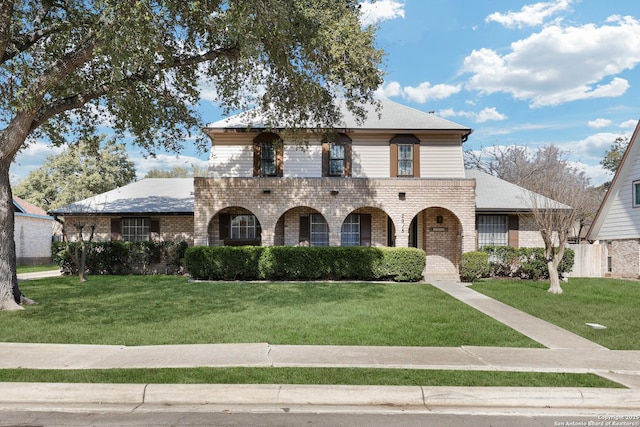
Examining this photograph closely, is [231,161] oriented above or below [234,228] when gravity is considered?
above

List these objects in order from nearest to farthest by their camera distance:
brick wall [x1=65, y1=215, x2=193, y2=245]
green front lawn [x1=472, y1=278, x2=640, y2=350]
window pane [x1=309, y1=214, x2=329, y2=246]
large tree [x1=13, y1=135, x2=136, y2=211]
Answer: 1. green front lawn [x1=472, y1=278, x2=640, y2=350]
2. window pane [x1=309, y1=214, x2=329, y2=246]
3. brick wall [x1=65, y1=215, x2=193, y2=245]
4. large tree [x1=13, y1=135, x2=136, y2=211]

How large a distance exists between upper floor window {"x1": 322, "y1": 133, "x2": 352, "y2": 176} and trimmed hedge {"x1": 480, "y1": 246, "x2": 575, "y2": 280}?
697 cm

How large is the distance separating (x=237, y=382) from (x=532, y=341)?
5.39 m

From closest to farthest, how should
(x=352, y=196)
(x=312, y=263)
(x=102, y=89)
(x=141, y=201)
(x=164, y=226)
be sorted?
(x=102, y=89)
(x=312, y=263)
(x=352, y=196)
(x=164, y=226)
(x=141, y=201)

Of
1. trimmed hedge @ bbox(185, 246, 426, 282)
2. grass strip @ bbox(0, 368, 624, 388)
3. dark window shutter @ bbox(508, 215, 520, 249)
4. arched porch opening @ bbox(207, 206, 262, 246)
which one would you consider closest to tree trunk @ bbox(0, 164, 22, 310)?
grass strip @ bbox(0, 368, 624, 388)

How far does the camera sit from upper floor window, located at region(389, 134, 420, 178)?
20628mm

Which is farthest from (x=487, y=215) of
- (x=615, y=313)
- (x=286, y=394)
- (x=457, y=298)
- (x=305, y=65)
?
(x=286, y=394)

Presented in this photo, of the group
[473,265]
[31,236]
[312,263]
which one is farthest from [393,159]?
[31,236]

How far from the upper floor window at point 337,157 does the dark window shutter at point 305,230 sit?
217cm

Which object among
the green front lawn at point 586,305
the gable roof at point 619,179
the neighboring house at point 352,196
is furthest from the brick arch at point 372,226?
the gable roof at point 619,179

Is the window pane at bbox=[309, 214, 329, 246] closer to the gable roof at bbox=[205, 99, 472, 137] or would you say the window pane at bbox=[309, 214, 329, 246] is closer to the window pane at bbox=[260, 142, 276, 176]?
the window pane at bbox=[260, 142, 276, 176]

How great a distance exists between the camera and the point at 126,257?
827 inches

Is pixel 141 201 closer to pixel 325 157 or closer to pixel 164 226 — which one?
pixel 164 226

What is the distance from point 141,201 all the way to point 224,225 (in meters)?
4.96
